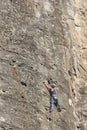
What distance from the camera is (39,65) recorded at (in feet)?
102

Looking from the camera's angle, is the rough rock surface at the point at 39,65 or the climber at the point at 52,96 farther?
the climber at the point at 52,96

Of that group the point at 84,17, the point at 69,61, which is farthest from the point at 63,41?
the point at 84,17

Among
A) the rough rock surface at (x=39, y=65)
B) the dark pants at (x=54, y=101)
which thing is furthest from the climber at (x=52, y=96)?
the rough rock surface at (x=39, y=65)

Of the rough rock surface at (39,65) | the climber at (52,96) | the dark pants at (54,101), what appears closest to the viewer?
the rough rock surface at (39,65)

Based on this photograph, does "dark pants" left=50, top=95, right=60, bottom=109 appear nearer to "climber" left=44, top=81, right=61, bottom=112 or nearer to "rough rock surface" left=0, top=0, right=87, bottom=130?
"climber" left=44, top=81, right=61, bottom=112

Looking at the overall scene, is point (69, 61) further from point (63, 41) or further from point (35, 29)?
point (35, 29)

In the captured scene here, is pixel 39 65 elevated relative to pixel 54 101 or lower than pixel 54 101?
elevated

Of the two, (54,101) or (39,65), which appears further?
(39,65)

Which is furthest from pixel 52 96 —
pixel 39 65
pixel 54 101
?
pixel 39 65

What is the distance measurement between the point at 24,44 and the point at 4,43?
55.0 inches

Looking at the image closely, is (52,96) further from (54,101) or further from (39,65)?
(39,65)

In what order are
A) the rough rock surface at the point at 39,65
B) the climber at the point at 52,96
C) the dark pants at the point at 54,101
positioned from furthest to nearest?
the climber at the point at 52,96, the dark pants at the point at 54,101, the rough rock surface at the point at 39,65

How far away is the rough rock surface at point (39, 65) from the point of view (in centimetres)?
2852

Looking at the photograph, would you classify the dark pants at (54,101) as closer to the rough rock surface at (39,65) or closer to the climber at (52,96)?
the climber at (52,96)
